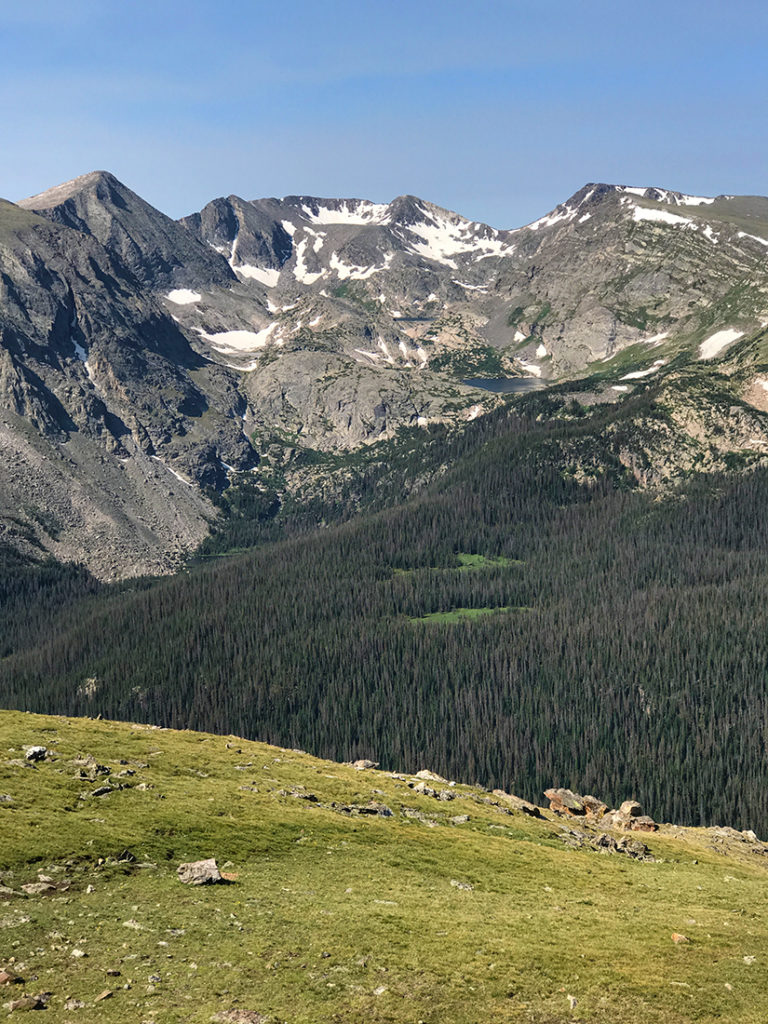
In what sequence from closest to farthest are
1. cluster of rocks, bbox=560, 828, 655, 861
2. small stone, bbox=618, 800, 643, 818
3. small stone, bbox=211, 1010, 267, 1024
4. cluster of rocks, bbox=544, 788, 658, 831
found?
small stone, bbox=211, 1010, 267, 1024
cluster of rocks, bbox=560, 828, 655, 861
cluster of rocks, bbox=544, 788, 658, 831
small stone, bbox=618, 800, 643, 818

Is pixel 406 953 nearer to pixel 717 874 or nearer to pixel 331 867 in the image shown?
pixel 331 867

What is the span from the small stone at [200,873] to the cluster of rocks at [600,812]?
54.8 m

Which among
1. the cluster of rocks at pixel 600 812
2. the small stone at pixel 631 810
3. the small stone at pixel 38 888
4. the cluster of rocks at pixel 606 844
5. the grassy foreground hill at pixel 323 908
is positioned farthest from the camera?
the small stone at pixel 631 810

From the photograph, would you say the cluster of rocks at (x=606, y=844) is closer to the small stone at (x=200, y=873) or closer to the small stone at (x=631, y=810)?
the small stone at (x=631, y=810)

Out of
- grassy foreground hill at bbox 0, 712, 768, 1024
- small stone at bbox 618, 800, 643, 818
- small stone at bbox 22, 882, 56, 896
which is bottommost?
small stone at bbox 618, 800, 643, 818

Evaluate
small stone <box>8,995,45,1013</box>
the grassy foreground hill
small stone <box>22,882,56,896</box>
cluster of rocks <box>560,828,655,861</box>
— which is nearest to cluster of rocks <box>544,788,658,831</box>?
cluster of rocks <box>560,828,655,861</box>

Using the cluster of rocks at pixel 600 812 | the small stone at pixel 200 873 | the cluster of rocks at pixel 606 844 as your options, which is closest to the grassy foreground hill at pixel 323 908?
the small stone at pixel 200 873

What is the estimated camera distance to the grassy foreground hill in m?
41.5

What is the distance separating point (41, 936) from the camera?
43.7 metres

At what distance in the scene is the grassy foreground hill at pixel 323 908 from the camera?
41469mm

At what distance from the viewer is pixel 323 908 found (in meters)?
52.0

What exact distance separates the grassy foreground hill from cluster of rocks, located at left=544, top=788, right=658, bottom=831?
18869mm

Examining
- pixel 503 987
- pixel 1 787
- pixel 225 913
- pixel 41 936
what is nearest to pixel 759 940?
pixel 503 987

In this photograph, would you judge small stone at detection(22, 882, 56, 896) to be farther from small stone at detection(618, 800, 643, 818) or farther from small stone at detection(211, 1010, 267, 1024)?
small stone at detection(618, 800, 643, 818)
